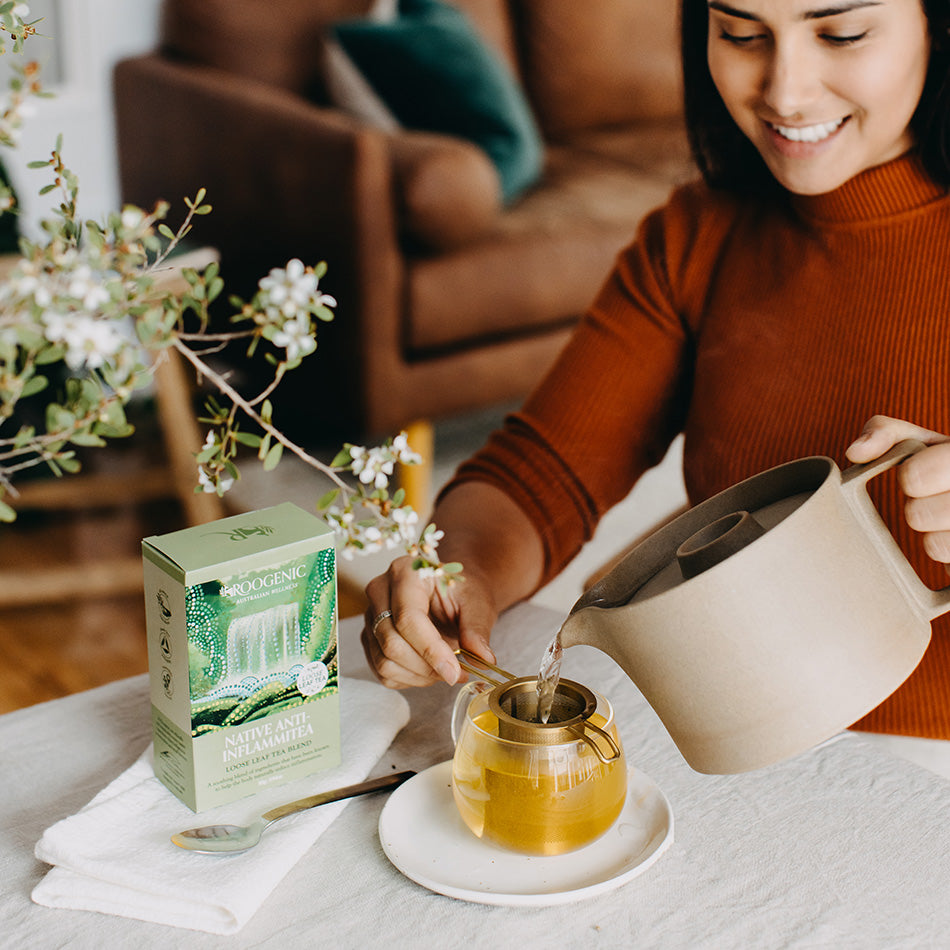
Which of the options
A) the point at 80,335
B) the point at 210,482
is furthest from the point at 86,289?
the point at 210,482

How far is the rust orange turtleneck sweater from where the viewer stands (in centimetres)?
104

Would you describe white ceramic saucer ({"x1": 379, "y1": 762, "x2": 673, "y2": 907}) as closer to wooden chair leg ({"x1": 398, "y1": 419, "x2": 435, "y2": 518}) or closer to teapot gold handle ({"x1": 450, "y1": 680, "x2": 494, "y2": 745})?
teapot gold handle ({"x1": 450, "y1": 680, "x2": 494, "y2": 745})

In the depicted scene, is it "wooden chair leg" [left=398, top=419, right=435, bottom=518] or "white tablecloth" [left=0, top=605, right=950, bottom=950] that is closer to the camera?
"white tablecloth" [left=0, top=605, right=950, bottom=950]

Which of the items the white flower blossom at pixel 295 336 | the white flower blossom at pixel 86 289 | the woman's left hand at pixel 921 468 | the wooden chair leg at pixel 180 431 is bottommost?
the wooden chair leg at pixel 180 431

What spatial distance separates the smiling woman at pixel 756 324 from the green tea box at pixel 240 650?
0.11 metres

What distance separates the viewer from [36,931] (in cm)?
66

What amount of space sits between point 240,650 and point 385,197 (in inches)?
66.1

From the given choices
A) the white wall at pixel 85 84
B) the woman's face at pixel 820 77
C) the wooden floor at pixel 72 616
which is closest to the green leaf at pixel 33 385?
the woman's face at pixel 820 77

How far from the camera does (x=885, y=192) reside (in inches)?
42.5

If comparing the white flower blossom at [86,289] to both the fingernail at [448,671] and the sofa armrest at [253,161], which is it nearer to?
the fingernail at [448,671]

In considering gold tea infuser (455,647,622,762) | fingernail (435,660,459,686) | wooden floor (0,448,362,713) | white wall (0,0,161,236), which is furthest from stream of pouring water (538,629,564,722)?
white wall (0,0,161,236)

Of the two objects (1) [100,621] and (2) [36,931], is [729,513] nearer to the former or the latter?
(2) [36,931]

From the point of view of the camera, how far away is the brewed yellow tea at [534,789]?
0.68m

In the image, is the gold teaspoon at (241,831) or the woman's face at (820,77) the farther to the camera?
the woman's face at (820,77)
